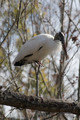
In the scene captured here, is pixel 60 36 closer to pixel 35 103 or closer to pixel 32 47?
pixel 32 47

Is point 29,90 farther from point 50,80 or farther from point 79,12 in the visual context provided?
point 79,12

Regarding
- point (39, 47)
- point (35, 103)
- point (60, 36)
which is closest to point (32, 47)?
point (39, 47)

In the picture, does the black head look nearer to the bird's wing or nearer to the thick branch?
the bird's wing

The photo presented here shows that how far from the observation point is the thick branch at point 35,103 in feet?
11.9

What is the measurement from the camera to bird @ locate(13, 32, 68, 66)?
18.4 feet

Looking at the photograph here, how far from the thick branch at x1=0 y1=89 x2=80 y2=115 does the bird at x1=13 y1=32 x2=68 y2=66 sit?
171 centimetres

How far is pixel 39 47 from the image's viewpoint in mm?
5582

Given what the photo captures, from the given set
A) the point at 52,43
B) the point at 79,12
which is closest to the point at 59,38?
the point at 52,43

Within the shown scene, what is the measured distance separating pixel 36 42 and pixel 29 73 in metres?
3.60

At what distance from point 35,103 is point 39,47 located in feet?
6.15

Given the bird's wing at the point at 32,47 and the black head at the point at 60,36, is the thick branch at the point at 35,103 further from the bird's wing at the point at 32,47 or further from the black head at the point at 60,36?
the black head at the point at 60,36

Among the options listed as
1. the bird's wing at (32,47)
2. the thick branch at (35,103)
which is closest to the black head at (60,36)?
the bird's wing at (32,47)

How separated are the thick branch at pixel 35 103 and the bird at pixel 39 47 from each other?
5.60 feet

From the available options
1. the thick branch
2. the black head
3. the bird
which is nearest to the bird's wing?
the bird
